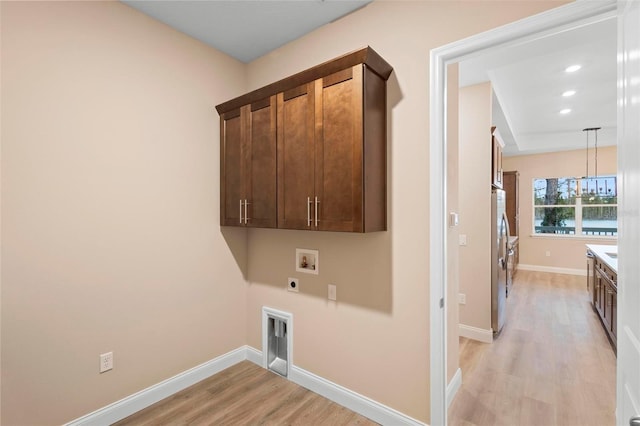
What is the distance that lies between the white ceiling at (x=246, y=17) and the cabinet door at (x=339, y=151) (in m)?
0.62

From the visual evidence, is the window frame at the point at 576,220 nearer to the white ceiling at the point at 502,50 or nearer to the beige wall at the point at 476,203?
the white ceiling at the point at 502,50

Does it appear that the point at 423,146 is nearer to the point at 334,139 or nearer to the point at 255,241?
the point at 334,139

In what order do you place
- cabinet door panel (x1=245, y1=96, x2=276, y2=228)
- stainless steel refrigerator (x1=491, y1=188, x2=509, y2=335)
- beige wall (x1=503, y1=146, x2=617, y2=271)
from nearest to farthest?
cabinet door panel (x1=245, y1=96, x2=276, y2=228)
stainless steel refrigerator (x1=491, y1=188, x2=509, y2=335)
beige wall (x1=503, y1=146, x2=617, y2=271)

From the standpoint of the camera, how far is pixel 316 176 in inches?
80.2

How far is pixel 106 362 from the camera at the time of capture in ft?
6.86

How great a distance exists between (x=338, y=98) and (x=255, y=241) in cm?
157

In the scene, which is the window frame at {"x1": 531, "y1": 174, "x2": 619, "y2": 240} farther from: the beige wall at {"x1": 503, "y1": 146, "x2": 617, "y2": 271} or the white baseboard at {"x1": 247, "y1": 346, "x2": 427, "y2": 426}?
the white baseboard at {"x1": 247, "y1": 346, "x2": 427, "y2": 426}

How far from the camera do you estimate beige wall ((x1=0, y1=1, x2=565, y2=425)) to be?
1783 mm

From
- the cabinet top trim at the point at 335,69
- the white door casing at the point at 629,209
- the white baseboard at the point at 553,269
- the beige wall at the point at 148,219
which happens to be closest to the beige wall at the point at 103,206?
the beige wall at the point at 148,219

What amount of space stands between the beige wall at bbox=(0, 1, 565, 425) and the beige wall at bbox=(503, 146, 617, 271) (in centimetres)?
719

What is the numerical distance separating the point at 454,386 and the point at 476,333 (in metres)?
1.25

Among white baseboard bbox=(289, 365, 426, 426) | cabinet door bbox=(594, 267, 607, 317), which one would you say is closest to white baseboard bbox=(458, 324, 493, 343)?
cabinet door bbox=(594, 267, 607, 317)

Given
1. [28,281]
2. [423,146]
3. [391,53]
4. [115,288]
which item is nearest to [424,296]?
[423,146]

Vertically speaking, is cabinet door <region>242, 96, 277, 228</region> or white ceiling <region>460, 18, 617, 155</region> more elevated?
white ceiling <region>460, 18, 617, 155</region>
